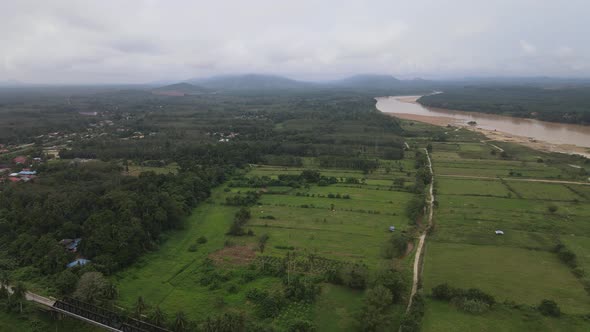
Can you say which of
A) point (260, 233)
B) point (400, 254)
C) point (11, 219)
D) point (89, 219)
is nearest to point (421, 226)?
point (400, 254)

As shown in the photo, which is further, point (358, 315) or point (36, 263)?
point (36, 263)

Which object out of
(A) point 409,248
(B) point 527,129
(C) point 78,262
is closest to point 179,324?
(C) point 78,262

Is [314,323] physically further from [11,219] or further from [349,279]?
[11,219]

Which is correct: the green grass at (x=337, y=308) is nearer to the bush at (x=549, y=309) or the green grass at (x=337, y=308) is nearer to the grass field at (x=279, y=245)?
the grass field at (x=279, y=245)

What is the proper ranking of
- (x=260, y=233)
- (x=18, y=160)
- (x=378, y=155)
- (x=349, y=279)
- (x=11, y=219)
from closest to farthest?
(x=349, y=279) → (x=11, y=219) → (x=260, y=233) → (x=18, y=160) → (x=378, y=155)

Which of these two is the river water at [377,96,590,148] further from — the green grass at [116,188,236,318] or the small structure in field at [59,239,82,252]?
the small structure in field at [59,239,82,252]

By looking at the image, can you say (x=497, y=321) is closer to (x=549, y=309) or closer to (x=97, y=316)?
(x=549, y=309)

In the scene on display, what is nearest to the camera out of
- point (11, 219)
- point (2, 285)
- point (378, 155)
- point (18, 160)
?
point (2, 285)
